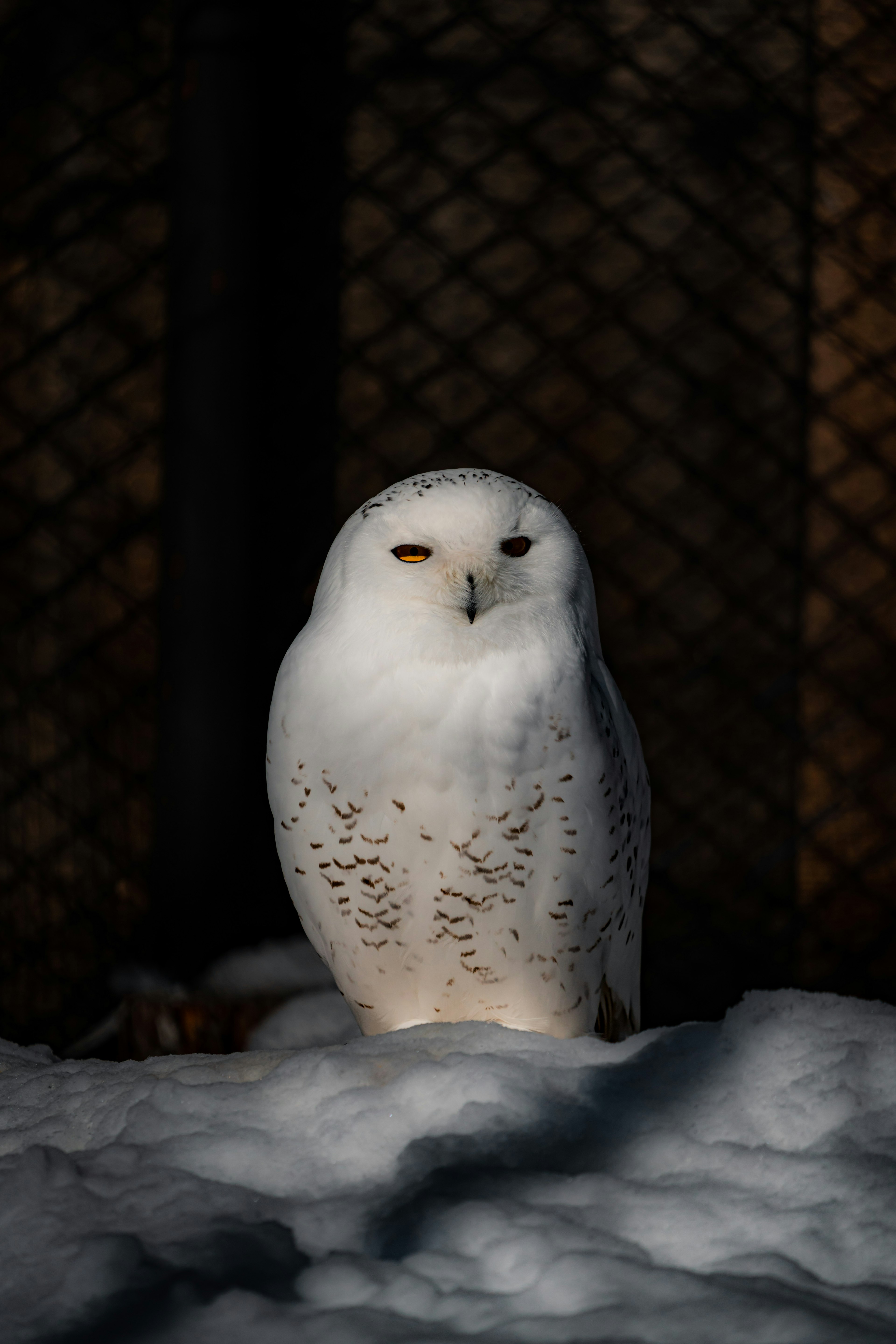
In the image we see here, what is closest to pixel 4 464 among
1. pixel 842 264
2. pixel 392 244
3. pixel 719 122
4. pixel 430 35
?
pixel 392 244

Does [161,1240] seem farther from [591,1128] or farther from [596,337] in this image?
[596,337]

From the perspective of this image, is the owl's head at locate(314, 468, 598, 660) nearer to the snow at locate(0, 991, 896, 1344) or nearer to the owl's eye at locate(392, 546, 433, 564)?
the owl's eye at locate(392, 546, 433, 564)

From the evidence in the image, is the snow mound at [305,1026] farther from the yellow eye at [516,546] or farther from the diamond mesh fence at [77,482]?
the yellow eye at [516,546]

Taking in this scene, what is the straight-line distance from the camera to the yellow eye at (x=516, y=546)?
4.08 ft

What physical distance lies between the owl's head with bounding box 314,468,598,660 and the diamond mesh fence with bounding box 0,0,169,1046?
1.05 metres

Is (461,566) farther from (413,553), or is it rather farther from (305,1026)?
(305,1026)

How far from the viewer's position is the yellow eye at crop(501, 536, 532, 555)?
49.0 inches

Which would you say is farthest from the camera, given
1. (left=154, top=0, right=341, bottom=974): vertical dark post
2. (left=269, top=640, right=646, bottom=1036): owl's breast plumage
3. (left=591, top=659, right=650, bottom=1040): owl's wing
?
(left=154, top=0, right=341, bottom=974): vertical dark post

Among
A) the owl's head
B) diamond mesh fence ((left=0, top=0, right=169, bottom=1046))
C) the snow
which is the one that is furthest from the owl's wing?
diamond mesh fence ((left=0, top=0, right=169, bottom=1046))

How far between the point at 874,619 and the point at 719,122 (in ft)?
3.71

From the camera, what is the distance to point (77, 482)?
2193 mm

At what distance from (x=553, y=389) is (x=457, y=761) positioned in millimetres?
1246

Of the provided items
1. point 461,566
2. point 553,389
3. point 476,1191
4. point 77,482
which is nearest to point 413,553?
point 461,566

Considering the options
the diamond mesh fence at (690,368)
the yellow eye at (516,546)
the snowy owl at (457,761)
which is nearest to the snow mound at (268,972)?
the snowy owl at (457,761)
